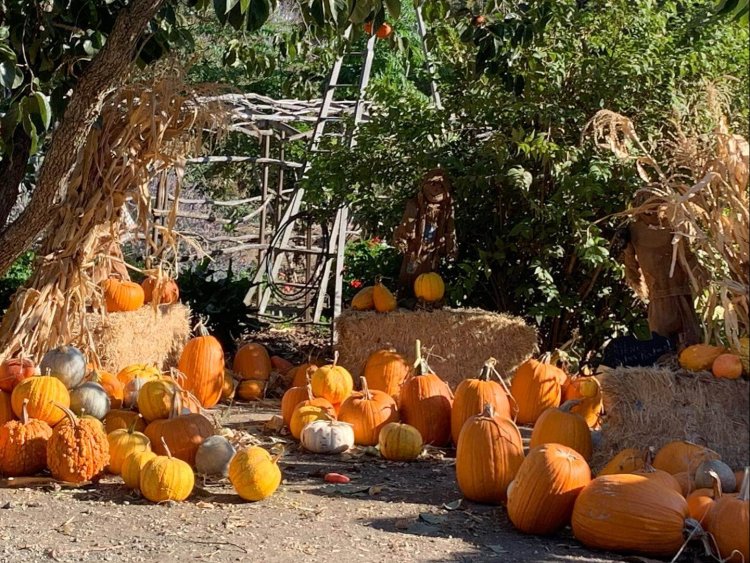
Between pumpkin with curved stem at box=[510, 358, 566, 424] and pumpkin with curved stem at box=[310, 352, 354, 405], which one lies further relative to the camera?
pumpkin with curved stem at box=[510, 358, 566, 424]

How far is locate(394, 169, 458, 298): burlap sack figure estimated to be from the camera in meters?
7.08

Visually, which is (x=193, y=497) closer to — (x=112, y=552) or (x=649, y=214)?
(x=112, y=552)

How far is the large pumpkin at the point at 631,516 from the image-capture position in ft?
11.7

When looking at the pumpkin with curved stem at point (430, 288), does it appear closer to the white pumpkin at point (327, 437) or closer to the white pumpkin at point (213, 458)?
the white pumpkin at point (327, 437)

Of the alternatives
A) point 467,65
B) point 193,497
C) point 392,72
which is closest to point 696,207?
point 193,497

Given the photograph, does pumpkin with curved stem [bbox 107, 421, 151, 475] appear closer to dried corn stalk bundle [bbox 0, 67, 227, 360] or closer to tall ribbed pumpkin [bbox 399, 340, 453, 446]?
dried corn stalk bundle [bbox 0, 67, 227, 360]

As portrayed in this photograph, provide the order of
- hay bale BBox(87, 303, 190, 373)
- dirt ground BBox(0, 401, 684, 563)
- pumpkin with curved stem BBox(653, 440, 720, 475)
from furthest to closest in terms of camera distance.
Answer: hay bale BBox(87, 303, 190, 373) < pumpkin with curved stem BBox(653, 440, 720, 475) < dirt ground BBox(0, 401, 684, 563)

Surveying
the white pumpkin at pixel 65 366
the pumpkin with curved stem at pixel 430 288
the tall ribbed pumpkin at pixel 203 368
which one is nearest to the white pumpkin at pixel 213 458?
the white pumpkin at pixel 65 366

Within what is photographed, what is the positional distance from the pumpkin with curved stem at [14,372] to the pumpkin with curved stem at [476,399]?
85.9 inches

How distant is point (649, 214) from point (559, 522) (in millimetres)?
2444

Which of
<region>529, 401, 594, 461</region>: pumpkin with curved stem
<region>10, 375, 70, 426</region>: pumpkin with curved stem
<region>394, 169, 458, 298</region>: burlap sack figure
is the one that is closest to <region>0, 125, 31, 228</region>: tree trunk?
<region>10, 375, 70, 426</region>: pumpkin with curved stem

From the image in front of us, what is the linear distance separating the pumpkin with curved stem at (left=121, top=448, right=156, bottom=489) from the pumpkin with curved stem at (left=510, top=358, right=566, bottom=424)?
2.50 meters

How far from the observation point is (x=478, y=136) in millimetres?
7617

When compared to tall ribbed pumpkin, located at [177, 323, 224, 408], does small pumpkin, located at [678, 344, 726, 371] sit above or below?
above
